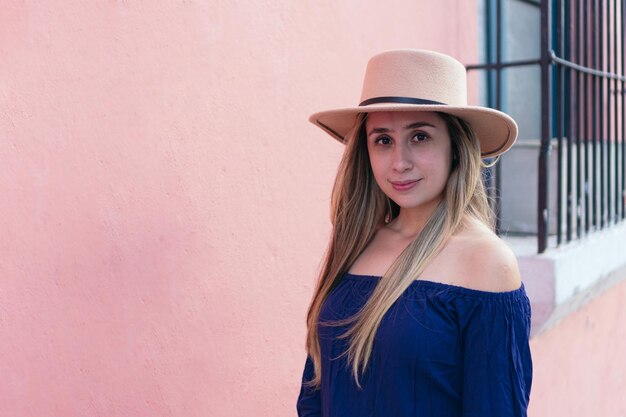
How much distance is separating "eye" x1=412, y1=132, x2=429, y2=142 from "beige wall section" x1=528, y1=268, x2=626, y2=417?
7.26 feet

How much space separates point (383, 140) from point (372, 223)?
0.28m

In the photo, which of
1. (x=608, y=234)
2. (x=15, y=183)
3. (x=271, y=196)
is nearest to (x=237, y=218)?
(x=271, y=196)

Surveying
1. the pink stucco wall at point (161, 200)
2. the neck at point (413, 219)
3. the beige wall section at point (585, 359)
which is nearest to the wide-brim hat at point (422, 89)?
the neck at point (413, 219)

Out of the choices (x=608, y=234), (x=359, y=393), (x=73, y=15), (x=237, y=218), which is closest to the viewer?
(x=359, y=393)

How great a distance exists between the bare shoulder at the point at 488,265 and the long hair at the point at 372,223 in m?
0.08

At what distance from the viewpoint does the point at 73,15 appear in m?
2.03

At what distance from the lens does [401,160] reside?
74.5 inches

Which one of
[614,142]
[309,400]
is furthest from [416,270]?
[614,142]

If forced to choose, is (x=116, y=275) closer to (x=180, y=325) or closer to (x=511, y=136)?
(x=180, y=325)

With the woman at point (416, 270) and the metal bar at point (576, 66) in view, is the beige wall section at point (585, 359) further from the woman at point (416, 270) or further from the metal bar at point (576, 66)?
the woman at point (416, 270)

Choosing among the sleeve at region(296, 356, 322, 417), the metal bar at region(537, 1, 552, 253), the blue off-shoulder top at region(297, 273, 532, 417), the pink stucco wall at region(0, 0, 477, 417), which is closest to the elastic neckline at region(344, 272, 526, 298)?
the blue off-shoulder top at region(297, 273, 532, 417)

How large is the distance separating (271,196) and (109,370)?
2.89ft

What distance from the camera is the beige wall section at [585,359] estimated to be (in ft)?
13.7

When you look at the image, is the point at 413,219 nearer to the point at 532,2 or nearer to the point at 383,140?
the point at 383,140
